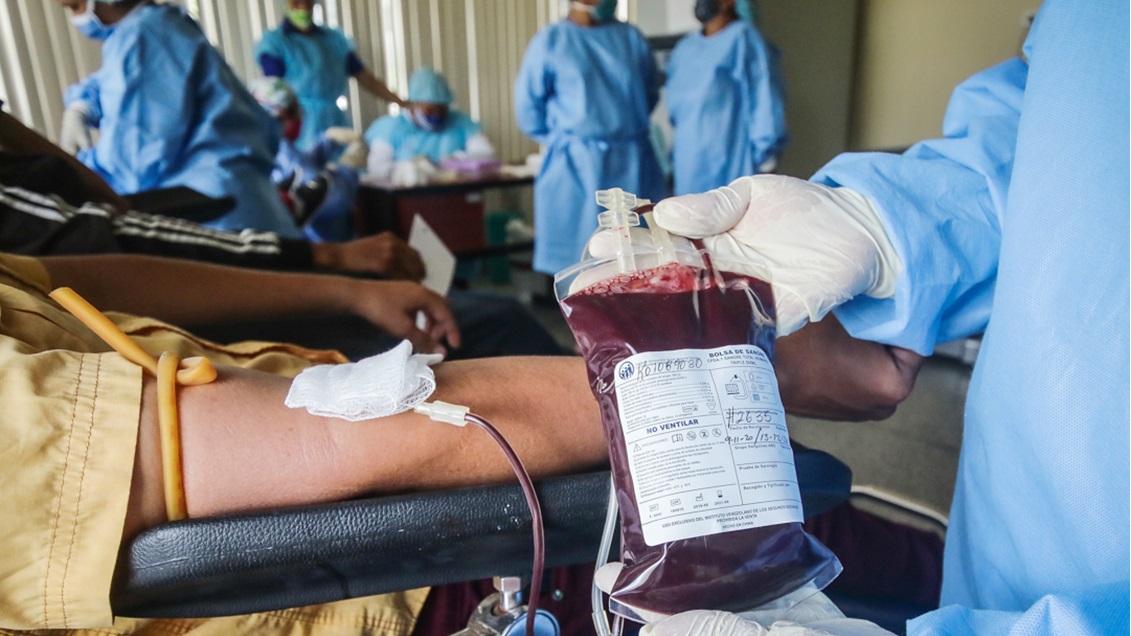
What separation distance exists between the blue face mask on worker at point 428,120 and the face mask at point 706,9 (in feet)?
5.58

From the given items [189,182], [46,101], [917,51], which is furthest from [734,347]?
[917,51]

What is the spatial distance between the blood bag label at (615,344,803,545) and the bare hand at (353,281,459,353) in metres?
0.65

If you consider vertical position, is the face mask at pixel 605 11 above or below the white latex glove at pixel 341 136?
above

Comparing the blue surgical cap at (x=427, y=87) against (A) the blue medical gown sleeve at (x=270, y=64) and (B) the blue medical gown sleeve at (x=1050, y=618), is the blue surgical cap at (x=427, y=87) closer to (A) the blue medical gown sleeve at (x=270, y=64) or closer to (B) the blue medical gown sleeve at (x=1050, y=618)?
(A) the blue medical gown sleeve at (x=270, y=64)

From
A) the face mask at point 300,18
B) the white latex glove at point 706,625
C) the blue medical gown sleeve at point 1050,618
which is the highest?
the face mask at point 300,18

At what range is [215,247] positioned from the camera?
1125 mm

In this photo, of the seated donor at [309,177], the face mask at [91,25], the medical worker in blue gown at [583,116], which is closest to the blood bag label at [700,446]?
the face mask at [91,25]

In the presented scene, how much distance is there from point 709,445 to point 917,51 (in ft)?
12.1

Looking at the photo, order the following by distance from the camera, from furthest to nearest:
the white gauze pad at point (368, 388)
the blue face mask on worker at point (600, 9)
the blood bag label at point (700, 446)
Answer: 1. the blue face mask on worker at point (600, 9)
2. the white gauze pad at point (368, 388)
3. the blood bag label at point (700, 446)

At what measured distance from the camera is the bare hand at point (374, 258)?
48.8 inches

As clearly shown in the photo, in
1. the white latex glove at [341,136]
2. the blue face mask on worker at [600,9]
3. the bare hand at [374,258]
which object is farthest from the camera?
the white latex glove at [341,136]

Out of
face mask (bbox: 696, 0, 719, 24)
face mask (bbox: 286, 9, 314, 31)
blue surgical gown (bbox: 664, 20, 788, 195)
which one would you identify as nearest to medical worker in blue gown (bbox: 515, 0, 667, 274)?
Answer: blue surgical gown (bbox: 664, 20, 788, 195)

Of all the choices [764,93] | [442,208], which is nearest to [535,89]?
[442,208]

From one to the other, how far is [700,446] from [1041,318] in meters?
0.29
